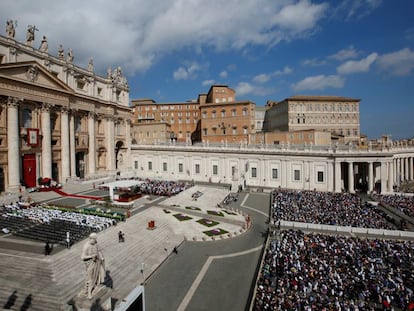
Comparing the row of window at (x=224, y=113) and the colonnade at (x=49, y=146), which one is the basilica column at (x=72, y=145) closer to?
the colonnade at (x=49, y=146)

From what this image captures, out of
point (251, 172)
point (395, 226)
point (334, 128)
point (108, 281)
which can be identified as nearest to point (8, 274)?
point (108, 281)

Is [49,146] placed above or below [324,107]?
below

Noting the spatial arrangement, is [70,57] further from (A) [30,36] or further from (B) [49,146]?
(B) [49,146]

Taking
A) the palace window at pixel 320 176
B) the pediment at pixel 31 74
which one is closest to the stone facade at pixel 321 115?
the palace window at pixel 320 176

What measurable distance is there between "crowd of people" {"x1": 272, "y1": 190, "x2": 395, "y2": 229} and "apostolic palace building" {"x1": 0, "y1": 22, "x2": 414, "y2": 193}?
349 inches

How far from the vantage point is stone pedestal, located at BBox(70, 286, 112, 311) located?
9503 millimetres

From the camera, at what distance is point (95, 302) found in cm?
970

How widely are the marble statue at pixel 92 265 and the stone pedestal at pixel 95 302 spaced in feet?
0.53

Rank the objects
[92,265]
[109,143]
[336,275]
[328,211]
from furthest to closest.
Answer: [109,143], [328,211], [336,275], [92,265]

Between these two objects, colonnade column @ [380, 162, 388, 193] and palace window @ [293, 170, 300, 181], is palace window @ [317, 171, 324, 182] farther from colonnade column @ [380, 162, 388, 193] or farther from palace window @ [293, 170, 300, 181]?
colonnade column @ [380, 162, 388, 193]

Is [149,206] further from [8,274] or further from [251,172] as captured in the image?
[251,172]

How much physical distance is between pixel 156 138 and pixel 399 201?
52.4 meters

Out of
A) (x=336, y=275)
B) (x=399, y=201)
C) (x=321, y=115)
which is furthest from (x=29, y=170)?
(x=321, y=115)

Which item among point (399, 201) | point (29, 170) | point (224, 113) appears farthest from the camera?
point (224, 113)
